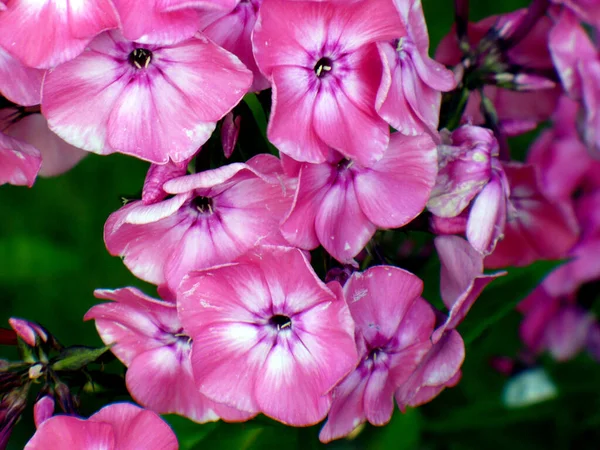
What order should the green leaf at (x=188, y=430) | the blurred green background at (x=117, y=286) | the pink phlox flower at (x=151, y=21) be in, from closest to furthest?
the pink phlox flower at (x=151, y=21) → the green leaf at (x=188, y=430) → the blurred green background at (x=117, y=286)

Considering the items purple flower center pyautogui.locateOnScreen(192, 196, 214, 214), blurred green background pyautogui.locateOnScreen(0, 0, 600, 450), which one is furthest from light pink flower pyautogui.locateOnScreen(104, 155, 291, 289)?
blurred green background pyautogui.locateOnScreen(0, 0, 600, 450)

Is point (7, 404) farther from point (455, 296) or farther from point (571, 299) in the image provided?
point (571, 299)

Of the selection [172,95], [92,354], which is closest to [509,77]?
[172,95]

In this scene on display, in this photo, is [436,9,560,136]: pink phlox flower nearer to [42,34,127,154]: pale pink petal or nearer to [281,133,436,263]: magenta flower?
[281,133,436,263]: magenta flower

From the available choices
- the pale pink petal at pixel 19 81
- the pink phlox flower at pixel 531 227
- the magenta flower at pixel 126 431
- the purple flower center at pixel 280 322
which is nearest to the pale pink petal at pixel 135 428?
the magenta flower at pixel 126 431

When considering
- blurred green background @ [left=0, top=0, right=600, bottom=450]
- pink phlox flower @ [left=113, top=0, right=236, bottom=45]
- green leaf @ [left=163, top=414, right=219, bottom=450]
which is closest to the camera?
pink phlox flower @ [left=113, top=0, right=236, bottom=45]

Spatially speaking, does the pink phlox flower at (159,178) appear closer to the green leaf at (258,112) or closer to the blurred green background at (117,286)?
the green leaf at (258,112)
